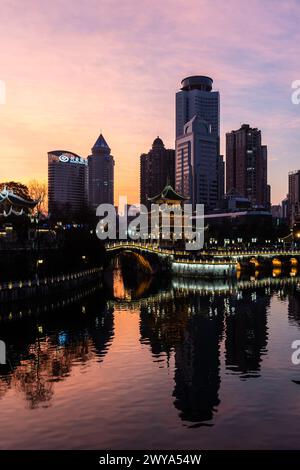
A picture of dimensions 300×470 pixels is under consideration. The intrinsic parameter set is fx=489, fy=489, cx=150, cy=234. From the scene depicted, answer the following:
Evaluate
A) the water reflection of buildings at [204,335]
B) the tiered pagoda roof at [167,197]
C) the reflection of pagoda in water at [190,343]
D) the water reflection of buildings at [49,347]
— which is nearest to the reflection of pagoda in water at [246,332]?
the water reflection of buildings at [204,335]

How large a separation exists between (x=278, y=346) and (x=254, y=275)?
6599 cm

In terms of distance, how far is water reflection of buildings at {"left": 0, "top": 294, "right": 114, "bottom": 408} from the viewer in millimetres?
→ 30955

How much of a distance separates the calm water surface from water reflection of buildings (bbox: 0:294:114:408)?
A: 0.31 feet

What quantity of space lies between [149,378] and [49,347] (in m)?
12.2

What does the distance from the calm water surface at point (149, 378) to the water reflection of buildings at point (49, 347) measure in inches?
3.7

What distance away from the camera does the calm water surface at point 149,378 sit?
23.6 metres

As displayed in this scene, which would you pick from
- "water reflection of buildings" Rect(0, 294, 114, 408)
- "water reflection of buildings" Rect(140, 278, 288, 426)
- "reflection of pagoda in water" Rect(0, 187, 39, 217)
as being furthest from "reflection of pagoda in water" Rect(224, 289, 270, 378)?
"reflection of pagoda in water" Rect(0, 187, 39, 217)

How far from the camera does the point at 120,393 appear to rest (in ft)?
96.1

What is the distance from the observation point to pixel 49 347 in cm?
4112

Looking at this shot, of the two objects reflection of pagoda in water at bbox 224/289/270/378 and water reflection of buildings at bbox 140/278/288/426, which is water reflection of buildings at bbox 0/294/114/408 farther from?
reflection of pagoda in water at bbox 224/289/270/378

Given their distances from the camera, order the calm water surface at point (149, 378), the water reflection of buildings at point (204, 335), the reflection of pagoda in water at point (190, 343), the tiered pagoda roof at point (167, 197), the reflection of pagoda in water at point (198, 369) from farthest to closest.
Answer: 1. the tiered pagoda roof at point (167, 197)
2. the water reflection of buildings at point (204, 335)
3. the reflection of pagoda in water at point (190, 343)
4. the reflection of pagoda in water at point (198, 369)
5. the calm water surface at point (149, 378)

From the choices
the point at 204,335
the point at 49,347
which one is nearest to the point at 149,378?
the point at 49,347

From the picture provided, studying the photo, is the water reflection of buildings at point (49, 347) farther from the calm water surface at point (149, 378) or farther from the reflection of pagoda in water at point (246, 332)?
the reflection of pagoda in water at point (246, 332)

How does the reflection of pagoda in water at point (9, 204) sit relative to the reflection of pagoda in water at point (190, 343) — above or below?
above
